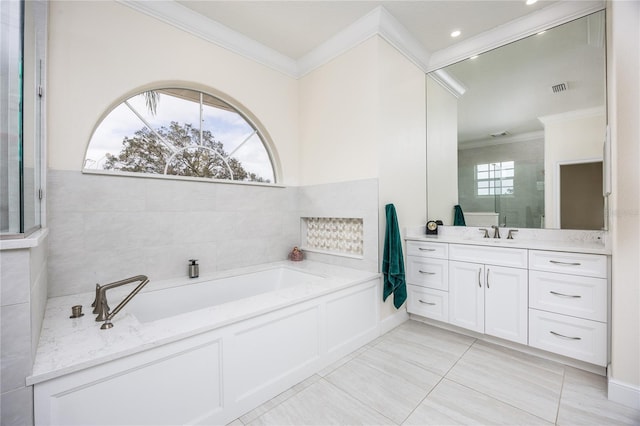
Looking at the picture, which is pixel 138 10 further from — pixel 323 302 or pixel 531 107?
pixel 531 107

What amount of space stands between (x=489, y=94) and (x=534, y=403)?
8.74 ft

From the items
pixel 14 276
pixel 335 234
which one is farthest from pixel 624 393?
pixel 14 276

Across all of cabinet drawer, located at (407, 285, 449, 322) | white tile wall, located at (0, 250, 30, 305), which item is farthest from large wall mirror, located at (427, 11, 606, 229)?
white tile wall, located at (0, 250, 30, 305)

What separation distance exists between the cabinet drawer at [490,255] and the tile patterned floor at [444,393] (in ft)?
2.40

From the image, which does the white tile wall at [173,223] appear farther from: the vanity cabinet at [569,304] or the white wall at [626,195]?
the white wall at [626,195]

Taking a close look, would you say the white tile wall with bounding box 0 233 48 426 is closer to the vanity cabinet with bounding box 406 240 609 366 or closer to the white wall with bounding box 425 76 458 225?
the vanity cabinet with bounding box 406 240 609 366

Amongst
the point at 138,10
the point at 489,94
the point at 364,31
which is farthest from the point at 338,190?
the point at 138,10

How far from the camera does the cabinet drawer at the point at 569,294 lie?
1854mm

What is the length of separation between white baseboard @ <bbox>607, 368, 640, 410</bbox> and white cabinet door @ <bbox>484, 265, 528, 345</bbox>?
1.68 ft

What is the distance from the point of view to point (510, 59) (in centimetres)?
263

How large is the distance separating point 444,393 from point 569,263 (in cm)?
129

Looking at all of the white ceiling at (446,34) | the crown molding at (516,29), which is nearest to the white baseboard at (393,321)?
the white ceiling at (446,34)

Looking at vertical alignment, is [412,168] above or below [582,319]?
above

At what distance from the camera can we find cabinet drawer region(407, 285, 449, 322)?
260 cm
